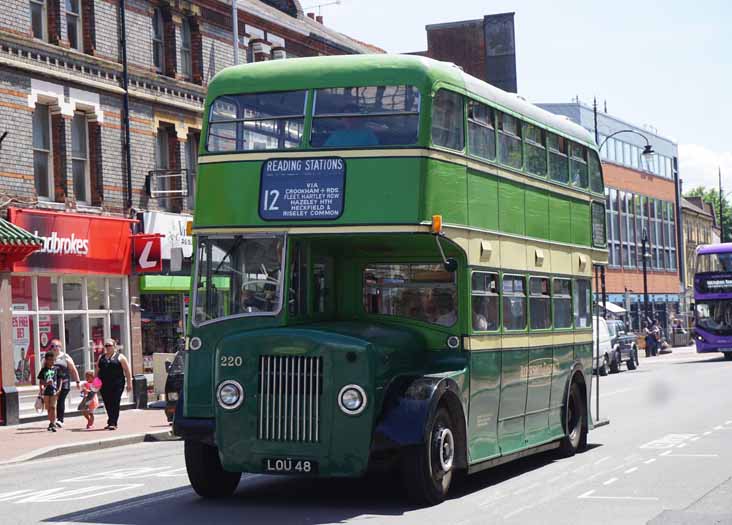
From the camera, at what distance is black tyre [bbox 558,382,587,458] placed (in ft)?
56.6

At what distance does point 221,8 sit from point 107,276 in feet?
31.7

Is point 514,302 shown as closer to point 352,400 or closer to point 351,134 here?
point 351,134

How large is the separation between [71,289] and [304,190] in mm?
19716

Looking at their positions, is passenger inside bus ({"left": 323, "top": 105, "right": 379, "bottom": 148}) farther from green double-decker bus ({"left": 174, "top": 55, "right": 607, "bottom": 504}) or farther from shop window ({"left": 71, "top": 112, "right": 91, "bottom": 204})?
shop window ({"left": 71, "top": 112, "right": 91, "bottom": 204})

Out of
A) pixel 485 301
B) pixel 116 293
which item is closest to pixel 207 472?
pixel 485 301

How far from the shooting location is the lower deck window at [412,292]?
13.4 meters

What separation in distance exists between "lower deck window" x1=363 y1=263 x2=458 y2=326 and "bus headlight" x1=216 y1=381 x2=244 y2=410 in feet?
6.20

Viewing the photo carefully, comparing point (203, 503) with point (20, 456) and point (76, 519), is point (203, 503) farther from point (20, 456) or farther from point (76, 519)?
point (20, 456)

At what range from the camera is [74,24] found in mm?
31797

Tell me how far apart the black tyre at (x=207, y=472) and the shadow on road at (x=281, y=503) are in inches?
5.7

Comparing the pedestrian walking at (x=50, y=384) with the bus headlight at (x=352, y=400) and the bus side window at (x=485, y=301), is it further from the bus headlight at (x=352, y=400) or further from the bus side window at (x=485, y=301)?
the bus headlight at (x=352, y=400)

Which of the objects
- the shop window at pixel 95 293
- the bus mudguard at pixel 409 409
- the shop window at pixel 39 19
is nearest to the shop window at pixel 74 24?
the shop window at pixel 39 19

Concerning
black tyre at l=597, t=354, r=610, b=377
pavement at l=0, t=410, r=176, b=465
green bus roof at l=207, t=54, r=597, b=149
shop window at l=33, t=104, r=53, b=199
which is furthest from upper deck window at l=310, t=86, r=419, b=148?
black tyre at l=597, t=354, r=610, b=377

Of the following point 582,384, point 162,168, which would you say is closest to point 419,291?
point 582,384
